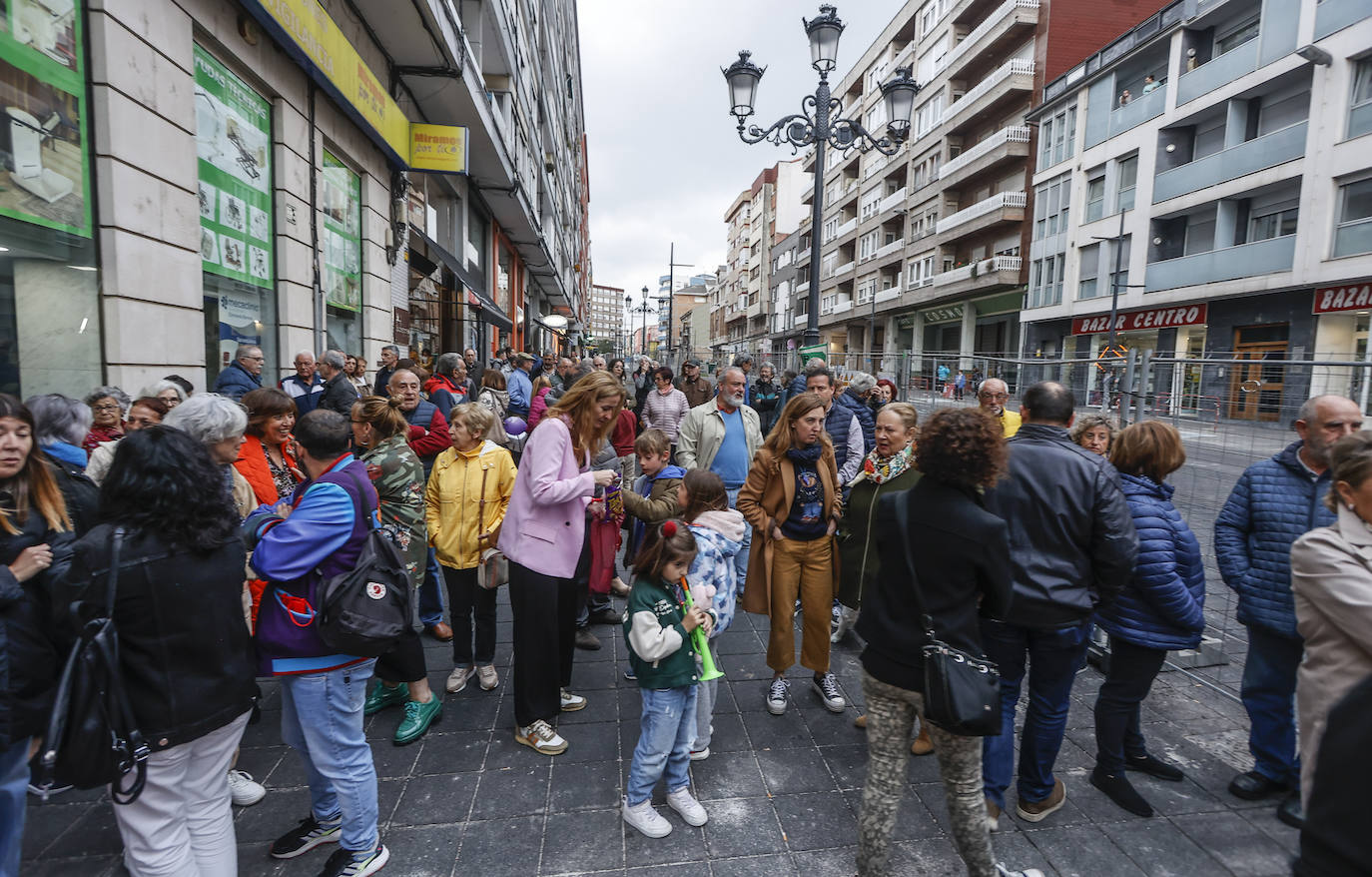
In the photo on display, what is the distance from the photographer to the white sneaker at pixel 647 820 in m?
2.95

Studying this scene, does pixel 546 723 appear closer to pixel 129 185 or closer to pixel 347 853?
pixel 347 853

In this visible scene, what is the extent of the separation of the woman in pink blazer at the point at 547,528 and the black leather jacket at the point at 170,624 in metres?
1.44

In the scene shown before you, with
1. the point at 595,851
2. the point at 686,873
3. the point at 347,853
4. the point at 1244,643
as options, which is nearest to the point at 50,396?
the point at 347,853

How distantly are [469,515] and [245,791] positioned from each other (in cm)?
175

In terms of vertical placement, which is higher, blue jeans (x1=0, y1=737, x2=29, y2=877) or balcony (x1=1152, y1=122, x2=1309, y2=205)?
balcony (x1=1152, y1=122, x2=1309, y2=205)

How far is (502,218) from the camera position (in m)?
22.3

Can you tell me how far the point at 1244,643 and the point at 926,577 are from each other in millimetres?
4546

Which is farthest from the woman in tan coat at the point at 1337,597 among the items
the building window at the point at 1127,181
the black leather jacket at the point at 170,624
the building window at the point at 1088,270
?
the building window at the point at 1088,270

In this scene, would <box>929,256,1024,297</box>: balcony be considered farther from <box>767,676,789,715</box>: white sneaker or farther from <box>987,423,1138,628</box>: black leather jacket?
<box>987,423,1138,628</box>: black leather jacket

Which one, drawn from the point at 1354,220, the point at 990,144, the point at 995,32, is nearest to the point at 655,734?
the point at 1354,220

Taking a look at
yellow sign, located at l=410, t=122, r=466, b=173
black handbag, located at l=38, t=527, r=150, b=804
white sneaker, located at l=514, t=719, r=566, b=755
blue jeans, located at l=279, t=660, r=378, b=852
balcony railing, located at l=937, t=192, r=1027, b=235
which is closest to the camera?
black handbag, located at l=38, t=527, r=150, b=804

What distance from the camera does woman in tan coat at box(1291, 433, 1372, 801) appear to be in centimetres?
199

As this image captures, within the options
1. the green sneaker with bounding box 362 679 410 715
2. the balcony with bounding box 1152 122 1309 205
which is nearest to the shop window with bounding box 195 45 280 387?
the green sneaker with bounding box 362 679 410 715

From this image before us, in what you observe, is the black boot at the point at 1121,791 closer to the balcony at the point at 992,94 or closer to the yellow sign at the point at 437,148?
the yellow sign at the point at 437,148
